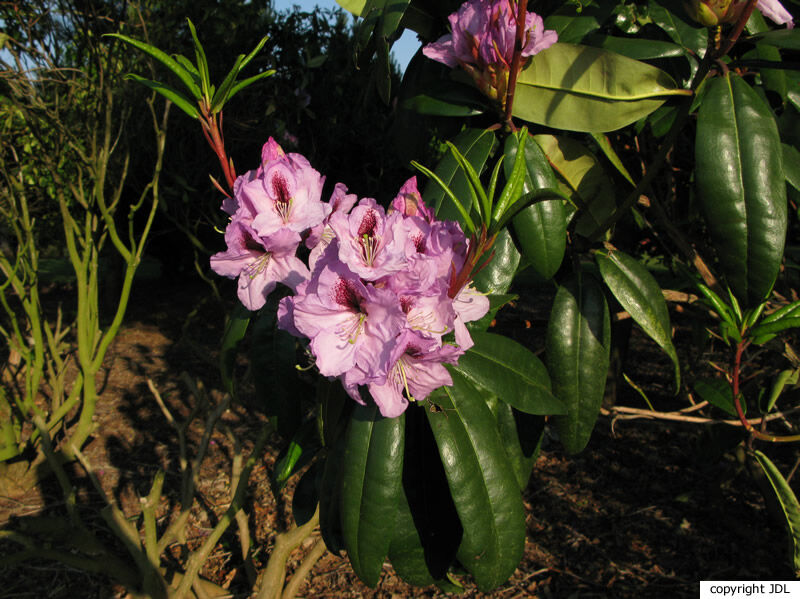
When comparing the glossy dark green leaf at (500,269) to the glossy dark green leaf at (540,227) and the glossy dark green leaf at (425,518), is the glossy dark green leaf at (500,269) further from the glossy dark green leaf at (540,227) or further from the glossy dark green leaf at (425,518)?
the glossy dark green leaf at (425,518)

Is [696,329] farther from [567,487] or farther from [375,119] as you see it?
[375,119]

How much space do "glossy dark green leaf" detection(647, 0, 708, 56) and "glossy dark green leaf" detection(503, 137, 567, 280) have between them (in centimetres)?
49

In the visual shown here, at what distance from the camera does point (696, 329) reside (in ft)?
6.48

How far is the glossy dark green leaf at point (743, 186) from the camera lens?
0.99 meters

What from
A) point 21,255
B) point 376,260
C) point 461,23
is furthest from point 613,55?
point 21,255

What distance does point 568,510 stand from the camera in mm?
2797

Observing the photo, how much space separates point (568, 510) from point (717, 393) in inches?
60.5

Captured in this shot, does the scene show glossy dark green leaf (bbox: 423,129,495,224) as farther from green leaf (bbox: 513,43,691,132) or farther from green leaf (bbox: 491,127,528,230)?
green leaf (bbox: 491,127,528,230)

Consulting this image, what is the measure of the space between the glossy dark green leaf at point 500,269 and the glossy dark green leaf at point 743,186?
0.38 metres

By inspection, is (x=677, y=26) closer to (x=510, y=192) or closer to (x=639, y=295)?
(x=639, y=295)

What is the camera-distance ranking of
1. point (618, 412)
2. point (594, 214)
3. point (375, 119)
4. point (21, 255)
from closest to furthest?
point (594, 214) → point (618, 412) → point (21, 255) → point (375, 119)

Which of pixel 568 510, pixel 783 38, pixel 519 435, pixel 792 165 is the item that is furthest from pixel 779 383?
pixel 568 510

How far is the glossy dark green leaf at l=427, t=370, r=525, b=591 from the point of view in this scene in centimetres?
100

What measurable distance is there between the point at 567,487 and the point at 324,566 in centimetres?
134
